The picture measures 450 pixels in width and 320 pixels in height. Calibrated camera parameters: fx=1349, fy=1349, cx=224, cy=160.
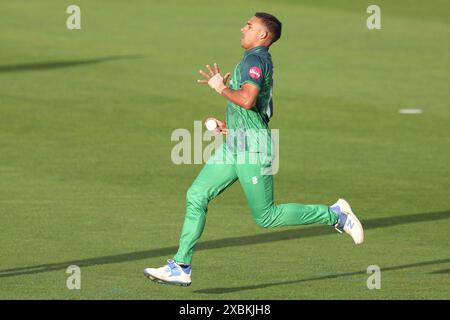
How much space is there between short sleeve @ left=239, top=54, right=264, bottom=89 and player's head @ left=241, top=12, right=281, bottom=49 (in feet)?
0.66

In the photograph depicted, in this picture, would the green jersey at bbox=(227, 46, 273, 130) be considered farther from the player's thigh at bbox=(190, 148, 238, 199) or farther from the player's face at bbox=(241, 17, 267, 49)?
the player's thigh at bbox=(190, 148, 238, 199)

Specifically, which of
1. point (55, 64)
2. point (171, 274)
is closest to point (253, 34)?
point (171, 274)

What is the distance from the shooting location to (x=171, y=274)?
11695 mm

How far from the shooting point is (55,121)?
2161cm

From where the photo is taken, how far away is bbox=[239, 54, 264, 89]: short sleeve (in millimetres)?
11422

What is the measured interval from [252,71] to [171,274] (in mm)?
1893

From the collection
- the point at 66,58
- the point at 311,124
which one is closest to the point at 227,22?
the point at 66,58

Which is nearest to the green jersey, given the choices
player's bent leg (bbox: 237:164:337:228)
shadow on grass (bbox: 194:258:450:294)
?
player's bent leg (bbox: 237:164:337:228)

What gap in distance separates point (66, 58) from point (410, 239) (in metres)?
15.3

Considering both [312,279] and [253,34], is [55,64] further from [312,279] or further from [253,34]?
[253,34]

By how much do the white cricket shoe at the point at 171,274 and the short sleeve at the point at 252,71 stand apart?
169 centimetres

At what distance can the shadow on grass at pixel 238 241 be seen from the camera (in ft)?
41.4

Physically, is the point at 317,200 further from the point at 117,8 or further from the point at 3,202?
the point at 117,8

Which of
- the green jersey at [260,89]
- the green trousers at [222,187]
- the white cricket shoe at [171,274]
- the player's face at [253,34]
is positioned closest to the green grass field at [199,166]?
the white cricket shoe at [171,274]
